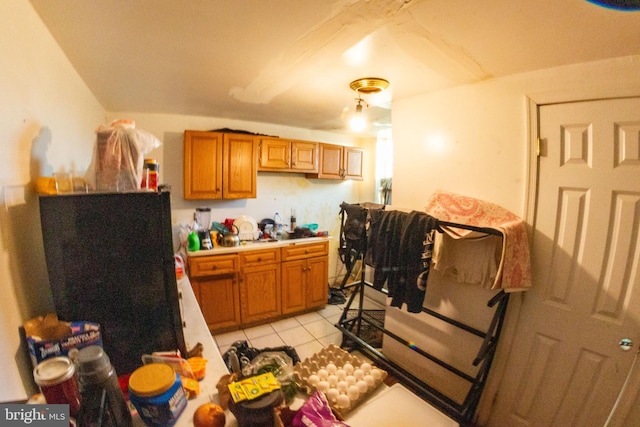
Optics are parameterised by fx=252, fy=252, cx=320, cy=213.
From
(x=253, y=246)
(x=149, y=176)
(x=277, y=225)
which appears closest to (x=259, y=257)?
(x=253, y=246)

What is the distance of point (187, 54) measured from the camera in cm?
146

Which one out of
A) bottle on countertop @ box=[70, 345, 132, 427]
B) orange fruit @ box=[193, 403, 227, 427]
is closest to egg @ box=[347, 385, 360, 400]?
orange fruit @ box=[193, 403, 227, 427]

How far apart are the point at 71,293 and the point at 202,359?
1.78ft

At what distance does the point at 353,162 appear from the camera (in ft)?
12.4

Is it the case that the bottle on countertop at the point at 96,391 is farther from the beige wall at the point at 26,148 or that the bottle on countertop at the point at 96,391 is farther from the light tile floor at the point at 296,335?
the light tile floor at the point at 296,335

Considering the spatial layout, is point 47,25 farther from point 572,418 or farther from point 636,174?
point 572,418

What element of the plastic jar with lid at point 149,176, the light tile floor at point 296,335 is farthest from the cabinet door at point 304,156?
the plastic jar with lid at point 149,176

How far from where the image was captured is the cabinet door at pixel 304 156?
321cm

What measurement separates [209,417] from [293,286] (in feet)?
7.52

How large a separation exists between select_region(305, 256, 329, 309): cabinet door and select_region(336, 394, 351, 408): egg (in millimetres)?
2247

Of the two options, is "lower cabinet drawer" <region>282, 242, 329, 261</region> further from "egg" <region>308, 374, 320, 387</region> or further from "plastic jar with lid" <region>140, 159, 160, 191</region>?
"egg" <region>308, 374, 320, 387</region>

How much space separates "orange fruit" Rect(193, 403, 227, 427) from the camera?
2.41 ft

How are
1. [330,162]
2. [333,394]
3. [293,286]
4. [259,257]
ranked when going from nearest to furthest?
[333,394] < [259,257] < [293,286] < [330,162]

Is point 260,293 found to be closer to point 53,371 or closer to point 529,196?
point 53,371
